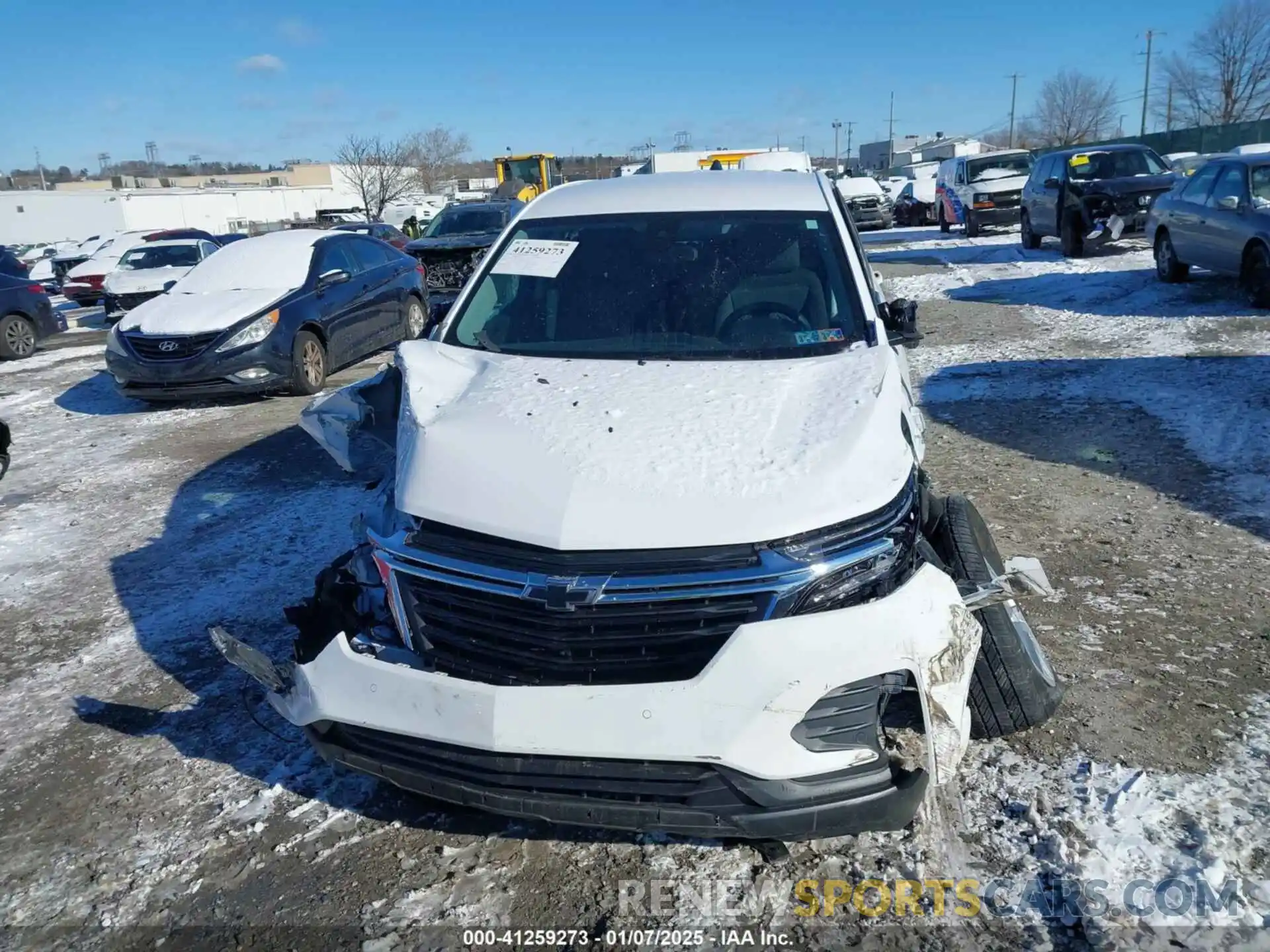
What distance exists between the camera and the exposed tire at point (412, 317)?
11.7 metres

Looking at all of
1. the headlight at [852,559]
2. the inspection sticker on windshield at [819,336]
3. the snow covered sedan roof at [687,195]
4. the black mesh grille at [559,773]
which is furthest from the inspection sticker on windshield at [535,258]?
the black mesh grille at [559,773]

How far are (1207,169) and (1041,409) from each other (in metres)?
6.63

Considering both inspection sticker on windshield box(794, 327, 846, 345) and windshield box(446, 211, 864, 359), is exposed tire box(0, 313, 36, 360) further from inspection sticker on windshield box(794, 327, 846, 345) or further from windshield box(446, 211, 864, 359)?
inspection sticker on windshield box(794, 327, 846, 345)

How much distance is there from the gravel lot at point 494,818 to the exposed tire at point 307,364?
2181 millimetres

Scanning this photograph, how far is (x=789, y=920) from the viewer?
8.56 ft

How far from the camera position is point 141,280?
15984 mm

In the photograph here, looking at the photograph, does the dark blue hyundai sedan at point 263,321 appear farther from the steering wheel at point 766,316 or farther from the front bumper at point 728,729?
the front bumper at point 728,729

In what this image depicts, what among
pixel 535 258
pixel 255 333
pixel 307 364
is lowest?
pixel 307 364

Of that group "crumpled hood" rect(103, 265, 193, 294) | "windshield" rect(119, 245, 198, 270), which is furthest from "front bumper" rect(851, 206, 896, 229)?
"crumpled hood" rect(103, 265, 193, 294)

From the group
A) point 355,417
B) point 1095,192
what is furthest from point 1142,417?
point 1095,192

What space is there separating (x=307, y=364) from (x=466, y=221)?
781cm

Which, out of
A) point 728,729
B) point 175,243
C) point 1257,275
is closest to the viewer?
point 728,729

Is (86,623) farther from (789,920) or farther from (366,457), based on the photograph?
(789,920)
